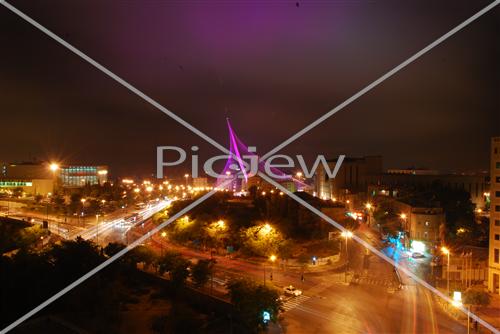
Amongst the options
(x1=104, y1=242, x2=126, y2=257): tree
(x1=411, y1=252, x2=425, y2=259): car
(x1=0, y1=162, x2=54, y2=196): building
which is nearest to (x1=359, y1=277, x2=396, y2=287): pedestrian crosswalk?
(x1=411, y1=252, x2=425, y2=259): car

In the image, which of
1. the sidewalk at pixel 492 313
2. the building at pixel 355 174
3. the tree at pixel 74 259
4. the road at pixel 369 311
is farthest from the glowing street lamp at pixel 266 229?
the building at pixel 355 174

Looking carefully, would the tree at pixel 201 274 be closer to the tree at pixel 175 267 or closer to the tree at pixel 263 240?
the tree at pixel 175 267

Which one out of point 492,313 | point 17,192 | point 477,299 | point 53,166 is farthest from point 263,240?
point 53,166

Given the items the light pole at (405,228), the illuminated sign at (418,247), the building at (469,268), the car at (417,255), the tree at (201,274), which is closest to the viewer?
the tree at (201,274)

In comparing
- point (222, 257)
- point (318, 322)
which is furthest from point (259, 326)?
point (222, 257)

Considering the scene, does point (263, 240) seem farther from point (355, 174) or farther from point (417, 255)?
point (355, 174)

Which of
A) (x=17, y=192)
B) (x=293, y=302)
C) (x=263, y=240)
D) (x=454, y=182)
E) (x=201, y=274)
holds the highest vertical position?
(x=454, y=182)
